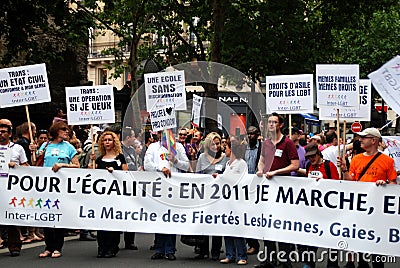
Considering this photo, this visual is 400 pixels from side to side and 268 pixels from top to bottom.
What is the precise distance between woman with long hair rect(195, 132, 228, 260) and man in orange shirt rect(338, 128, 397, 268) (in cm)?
197

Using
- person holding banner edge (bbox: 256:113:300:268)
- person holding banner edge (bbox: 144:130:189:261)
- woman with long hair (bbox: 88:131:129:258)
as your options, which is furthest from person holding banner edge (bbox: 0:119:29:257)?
person holding banner edge (bbox: 256:113:300:268)

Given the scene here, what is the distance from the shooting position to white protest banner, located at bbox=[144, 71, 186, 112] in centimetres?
1073

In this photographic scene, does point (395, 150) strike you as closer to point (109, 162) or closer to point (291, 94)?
point (291, 94)

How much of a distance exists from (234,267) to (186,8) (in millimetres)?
18153

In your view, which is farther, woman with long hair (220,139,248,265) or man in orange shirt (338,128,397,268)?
woman with long hair (220,139,248,265)

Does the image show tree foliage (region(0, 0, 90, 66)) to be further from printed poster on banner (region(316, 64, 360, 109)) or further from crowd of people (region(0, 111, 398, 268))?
printed poster on banner (region(316, 64, 360, 109))

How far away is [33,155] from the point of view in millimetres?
10867

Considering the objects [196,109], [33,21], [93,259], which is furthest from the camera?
[33,21]

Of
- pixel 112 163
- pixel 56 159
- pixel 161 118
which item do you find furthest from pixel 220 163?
pixel 56 159

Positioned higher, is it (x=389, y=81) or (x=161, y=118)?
(x=389, y=81)

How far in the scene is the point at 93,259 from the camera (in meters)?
10.3

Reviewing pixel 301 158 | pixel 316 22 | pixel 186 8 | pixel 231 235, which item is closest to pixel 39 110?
pixel 186 8

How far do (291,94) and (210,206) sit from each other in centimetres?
213

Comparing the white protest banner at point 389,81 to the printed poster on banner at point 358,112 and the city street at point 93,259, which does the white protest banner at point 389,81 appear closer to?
the printed poster on banner at point 358,112
